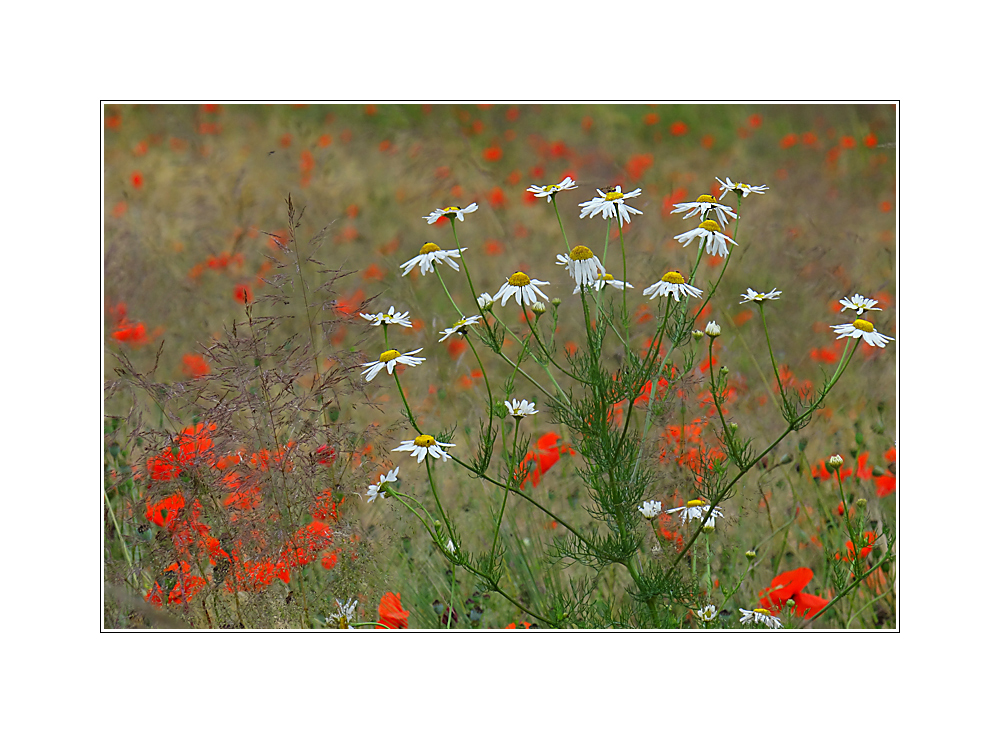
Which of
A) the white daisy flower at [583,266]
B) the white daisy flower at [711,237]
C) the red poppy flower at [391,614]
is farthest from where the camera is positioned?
the red poppy flower at [391,614]

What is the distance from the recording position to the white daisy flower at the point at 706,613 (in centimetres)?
181

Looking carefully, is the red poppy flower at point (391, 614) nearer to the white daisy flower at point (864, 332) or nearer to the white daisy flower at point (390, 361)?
the white daisy flower at point (390, 361)

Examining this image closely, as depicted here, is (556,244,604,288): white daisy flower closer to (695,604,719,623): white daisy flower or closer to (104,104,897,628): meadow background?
(104,104,897,628): meadow background

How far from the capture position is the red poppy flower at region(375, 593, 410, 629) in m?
1.95

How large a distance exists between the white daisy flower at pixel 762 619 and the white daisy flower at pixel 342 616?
3.00 feet

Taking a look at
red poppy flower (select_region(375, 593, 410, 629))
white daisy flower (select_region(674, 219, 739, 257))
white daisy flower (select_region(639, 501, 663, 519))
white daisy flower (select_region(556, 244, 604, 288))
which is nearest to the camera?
white daisy flower (select_region(556, 244, 604, 288))

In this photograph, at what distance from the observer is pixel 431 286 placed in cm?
419

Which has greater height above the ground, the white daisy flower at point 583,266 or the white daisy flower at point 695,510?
the white daisy flower at point 583,266

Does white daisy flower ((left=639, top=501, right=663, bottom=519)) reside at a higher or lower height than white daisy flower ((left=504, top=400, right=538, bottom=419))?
lower

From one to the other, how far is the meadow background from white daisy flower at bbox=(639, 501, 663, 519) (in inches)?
6.8

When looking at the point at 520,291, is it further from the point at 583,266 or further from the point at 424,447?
the point at 424,447

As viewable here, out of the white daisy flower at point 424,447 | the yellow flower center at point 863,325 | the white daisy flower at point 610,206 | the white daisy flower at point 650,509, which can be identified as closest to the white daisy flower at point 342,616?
the white daisy flower at point 424,447

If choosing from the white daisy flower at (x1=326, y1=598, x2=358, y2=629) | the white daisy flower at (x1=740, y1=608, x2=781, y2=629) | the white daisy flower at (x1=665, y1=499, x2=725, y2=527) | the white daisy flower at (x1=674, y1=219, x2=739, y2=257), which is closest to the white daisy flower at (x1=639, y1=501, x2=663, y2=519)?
the white daisy flower at (x1=665, y1=499, x2=725, y2=527)

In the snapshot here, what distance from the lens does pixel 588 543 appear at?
1700 mm
